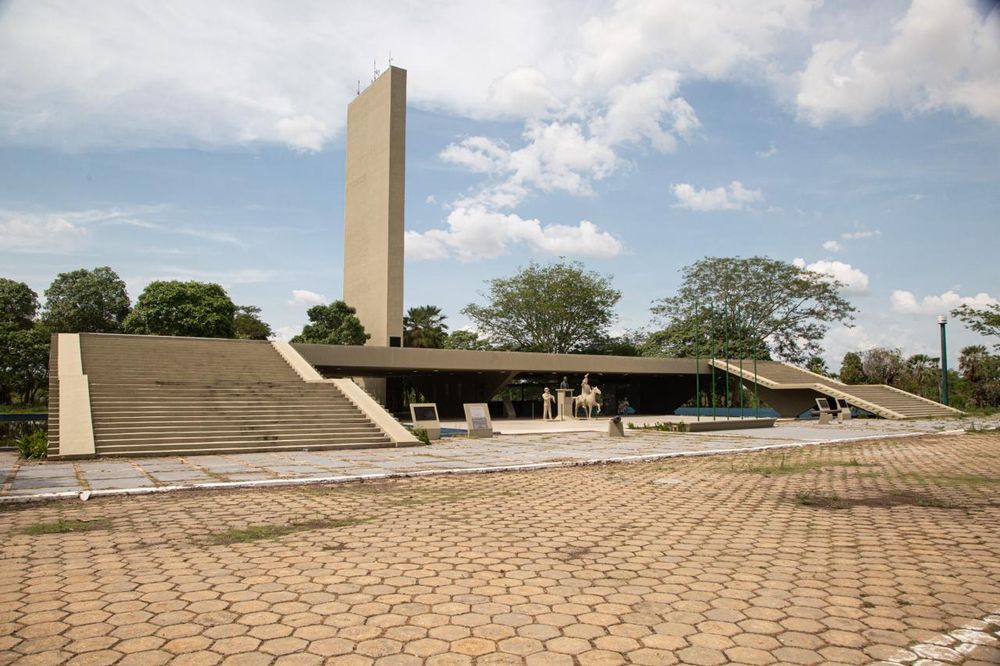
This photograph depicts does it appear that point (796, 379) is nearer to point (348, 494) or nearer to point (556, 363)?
point (556, 363)

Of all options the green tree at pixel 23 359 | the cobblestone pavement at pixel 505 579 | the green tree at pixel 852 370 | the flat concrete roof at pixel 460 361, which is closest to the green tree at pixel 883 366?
the green tree at pixel 852 370

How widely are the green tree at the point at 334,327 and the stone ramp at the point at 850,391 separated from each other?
19.3 m

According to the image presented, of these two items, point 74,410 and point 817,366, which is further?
point 817,366

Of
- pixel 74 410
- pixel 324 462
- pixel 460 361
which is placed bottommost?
pixel 324 462

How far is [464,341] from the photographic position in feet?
164

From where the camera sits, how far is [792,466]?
10648 millimetres

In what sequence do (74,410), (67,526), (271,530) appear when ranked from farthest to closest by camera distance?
(74,410) < (67,526) < (271,530)

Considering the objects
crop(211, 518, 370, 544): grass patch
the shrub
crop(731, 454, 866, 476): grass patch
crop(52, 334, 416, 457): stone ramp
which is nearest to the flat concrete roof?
crop(52, 334, 416, 457): stone ramp

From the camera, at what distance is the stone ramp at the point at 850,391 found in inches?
1105

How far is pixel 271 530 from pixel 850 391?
30.8 m

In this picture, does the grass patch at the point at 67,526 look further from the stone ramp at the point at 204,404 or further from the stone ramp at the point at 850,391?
the stone ramp at the point at 850,391

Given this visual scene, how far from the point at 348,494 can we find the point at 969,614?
5904mm

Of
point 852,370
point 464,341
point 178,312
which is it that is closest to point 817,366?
point 852,370

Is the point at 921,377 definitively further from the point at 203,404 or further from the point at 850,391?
the point at 203,404
